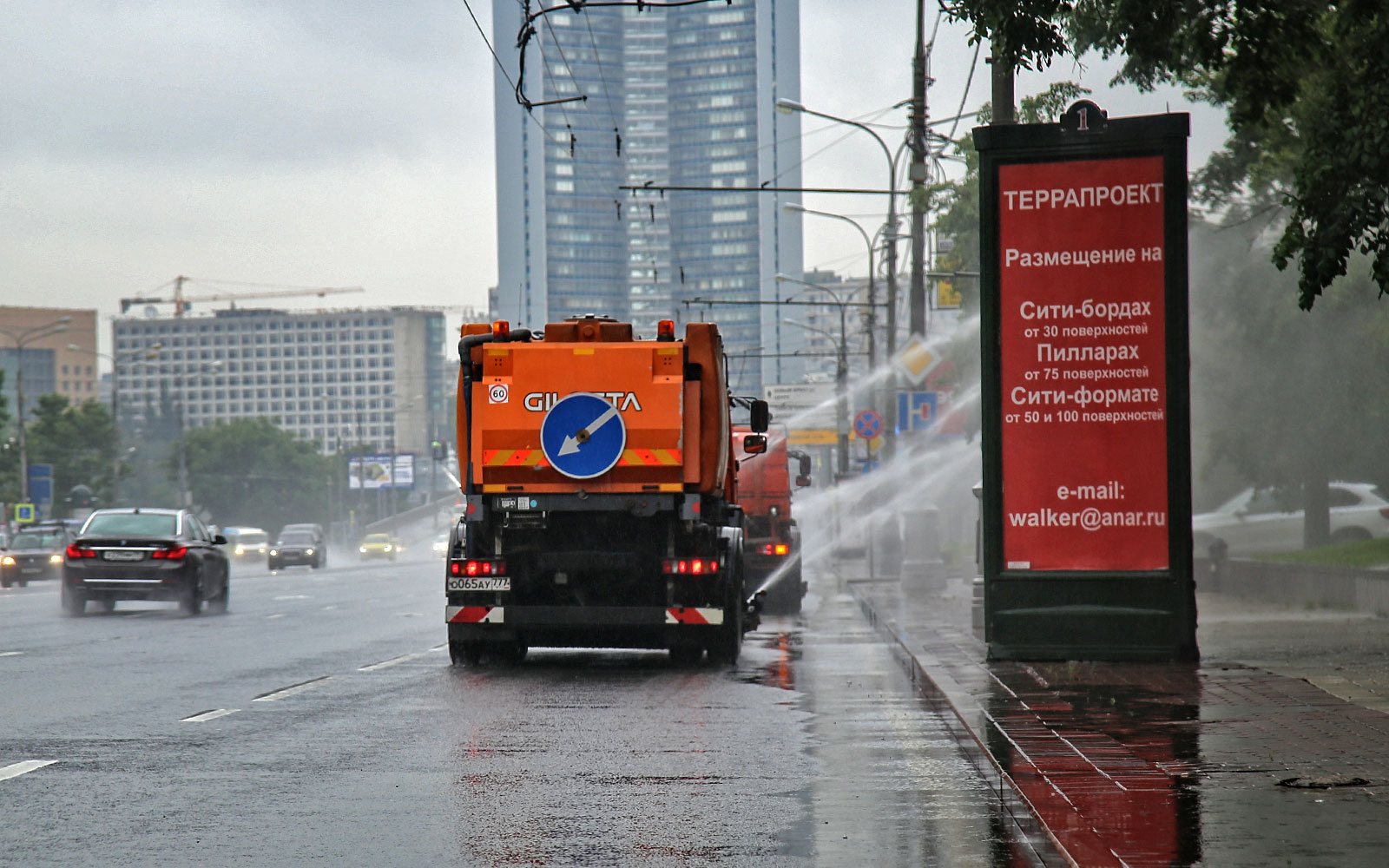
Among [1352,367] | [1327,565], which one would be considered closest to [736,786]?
[1327,565]

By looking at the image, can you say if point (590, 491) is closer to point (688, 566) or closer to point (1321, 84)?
point (688, 566)

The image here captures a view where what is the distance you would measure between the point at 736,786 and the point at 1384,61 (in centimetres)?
595

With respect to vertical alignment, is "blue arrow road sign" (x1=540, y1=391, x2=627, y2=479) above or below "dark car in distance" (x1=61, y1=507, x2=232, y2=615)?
above

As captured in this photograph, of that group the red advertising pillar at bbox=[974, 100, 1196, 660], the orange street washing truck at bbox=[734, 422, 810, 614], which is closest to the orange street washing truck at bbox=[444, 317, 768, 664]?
the red advertising pillar at bbox=[974, 100, 1196, 660]

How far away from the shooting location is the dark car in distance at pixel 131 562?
2527 centimetres

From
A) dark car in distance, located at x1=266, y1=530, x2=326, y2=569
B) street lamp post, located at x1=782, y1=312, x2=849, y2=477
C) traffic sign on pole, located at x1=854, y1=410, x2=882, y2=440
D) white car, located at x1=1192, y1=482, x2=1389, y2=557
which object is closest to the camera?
white car, located at x1=1192, y1=482, x2=1389, y2=557

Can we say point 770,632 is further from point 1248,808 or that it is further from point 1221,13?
point 1248,808

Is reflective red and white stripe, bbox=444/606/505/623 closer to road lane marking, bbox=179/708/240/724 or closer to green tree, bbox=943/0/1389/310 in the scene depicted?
road lane marking, bbox=179/708/240/724

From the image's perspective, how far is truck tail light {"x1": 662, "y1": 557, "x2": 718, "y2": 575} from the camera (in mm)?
15617

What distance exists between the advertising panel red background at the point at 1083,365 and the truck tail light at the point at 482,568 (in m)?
4.63

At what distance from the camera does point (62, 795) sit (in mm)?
8133


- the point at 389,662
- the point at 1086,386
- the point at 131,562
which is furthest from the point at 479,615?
the point at 131,562

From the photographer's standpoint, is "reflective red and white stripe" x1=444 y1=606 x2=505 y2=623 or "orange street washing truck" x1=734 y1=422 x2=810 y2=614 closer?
"reflective red and white stripe" x1=444 y1=606 x2=505 y2=623

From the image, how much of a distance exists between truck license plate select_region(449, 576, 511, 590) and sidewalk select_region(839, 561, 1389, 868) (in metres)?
3.79
